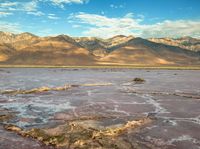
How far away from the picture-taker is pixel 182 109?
82.9 feet

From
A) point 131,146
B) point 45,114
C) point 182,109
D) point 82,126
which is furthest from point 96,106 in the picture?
point 131,146

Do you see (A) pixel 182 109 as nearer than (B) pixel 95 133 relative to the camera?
No

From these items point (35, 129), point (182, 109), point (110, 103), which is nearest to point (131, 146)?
point (35, 129)

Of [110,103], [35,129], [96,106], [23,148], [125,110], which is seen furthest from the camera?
[110,103]

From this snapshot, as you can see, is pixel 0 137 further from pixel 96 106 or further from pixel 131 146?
pixel 96 106

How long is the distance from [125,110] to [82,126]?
7.68 m

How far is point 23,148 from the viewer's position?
13.9m

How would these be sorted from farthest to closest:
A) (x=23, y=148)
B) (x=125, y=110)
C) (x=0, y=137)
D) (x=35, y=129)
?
1. (x=125, y=110)
2. (x=35, y=129)
3. (x=0, y=137)
4. (x=23, y=148)

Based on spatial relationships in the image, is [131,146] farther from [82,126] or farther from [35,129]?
[35,129]

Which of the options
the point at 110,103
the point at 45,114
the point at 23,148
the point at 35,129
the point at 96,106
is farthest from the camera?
the point at 110,103

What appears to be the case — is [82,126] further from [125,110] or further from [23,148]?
[125,110]

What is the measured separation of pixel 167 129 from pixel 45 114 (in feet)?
30.3

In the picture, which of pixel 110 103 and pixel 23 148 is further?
pixel 110 103

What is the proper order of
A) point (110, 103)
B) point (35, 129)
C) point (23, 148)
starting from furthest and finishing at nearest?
point (110, 103), point (35, 129), point (23, 148)
